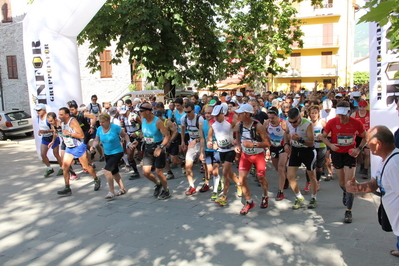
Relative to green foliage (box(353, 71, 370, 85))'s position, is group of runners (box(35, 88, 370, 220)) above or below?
below

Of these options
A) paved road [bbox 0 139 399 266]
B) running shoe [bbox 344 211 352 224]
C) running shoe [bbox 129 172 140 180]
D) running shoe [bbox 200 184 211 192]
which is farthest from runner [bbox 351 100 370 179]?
running shoe [bbox 129 172 140 180]

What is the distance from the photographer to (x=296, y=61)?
4341cm

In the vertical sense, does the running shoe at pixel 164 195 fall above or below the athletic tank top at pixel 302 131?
below

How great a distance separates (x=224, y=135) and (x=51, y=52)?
6.50 m

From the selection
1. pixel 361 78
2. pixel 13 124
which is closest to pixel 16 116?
pixel 13 124

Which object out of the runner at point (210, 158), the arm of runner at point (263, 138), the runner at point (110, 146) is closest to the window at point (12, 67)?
the runner at point (110, 146)

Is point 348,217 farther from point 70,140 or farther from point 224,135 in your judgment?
point 70,140

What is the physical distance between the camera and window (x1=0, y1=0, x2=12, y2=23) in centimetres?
2699

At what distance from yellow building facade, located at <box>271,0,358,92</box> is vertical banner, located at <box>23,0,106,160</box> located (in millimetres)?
34489

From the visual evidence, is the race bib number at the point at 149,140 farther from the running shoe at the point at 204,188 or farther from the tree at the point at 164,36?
the tree at the point at 164,36

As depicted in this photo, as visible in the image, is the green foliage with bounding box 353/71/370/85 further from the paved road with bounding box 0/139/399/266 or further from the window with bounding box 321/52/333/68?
the paved road with bounding box 0/139/399/266

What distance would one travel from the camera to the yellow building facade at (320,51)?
134 ft

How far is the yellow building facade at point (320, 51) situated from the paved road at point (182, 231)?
1466 inches

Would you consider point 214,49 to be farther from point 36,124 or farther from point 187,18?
point 36,124
